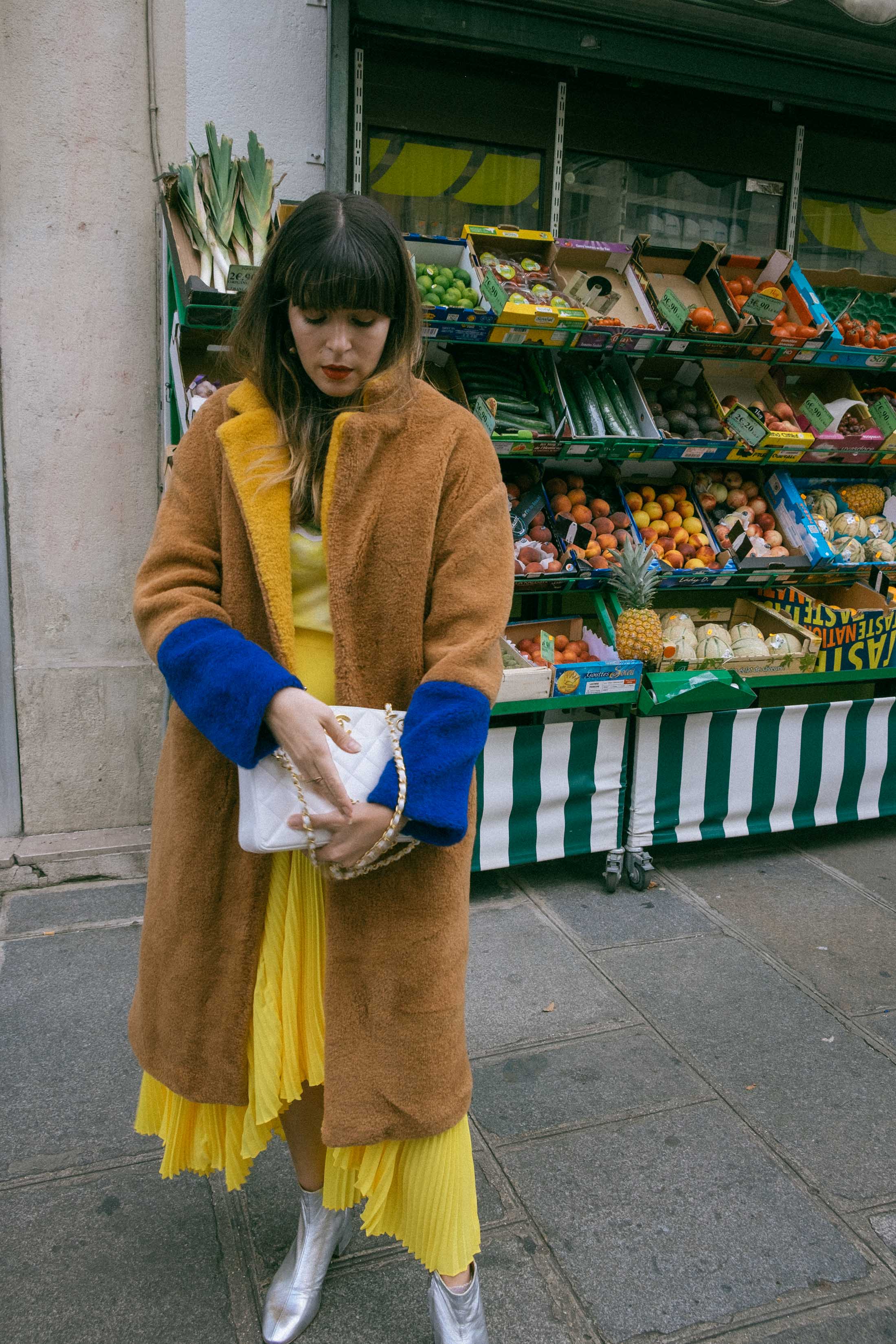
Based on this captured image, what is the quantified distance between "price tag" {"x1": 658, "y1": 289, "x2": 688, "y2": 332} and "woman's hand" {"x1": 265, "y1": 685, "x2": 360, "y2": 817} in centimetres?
293

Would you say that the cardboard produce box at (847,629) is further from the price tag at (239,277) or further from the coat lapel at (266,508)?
the coat lapel at (266,508)

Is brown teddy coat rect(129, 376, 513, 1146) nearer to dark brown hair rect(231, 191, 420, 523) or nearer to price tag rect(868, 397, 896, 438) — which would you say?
dark brown hair rect(231, 191, 420, 523)

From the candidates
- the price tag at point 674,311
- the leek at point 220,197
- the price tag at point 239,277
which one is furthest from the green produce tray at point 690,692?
the leek at point 220,197

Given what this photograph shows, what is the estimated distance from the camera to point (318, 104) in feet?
12.8

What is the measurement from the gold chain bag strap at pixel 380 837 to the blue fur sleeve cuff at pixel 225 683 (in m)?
0.06

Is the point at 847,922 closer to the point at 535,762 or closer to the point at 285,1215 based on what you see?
the point at 535,762

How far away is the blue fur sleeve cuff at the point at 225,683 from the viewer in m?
1.36

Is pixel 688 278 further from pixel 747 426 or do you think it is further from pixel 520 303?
pixel 520 303

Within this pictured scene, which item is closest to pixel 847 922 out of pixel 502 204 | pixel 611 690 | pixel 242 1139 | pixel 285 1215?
pixel 611 690

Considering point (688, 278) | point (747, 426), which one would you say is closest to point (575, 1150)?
point (747, 426)

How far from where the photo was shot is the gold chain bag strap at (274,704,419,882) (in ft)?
4.49

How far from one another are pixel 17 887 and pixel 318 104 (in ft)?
11.3

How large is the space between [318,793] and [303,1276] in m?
1.18

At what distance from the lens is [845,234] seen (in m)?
5.03
